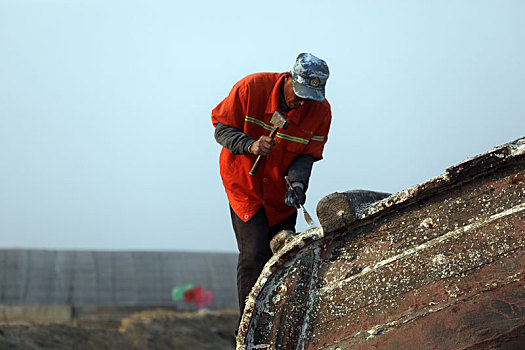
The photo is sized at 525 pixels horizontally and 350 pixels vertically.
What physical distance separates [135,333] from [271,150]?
6.86 meters

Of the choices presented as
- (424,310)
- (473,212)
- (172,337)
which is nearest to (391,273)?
(424,310)

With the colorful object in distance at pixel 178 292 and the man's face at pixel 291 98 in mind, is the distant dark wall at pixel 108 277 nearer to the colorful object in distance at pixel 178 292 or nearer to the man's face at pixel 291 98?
the colorful object in distance at pixel 178 292

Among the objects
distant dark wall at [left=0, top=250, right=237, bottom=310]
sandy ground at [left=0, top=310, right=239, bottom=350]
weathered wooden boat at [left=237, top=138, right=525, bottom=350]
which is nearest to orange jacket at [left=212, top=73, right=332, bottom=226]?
weathered wooden boat at [left=237, top=138, right=525, bottom=350]

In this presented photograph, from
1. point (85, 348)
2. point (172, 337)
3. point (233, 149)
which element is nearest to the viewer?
point (233, 149)

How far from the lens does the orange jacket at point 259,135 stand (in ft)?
11.0

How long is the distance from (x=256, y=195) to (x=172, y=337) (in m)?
6.78

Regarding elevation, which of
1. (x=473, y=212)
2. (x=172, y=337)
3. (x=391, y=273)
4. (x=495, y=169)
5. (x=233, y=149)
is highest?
(x=233, y=149)

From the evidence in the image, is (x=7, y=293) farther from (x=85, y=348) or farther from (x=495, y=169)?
(x=495, y=169)

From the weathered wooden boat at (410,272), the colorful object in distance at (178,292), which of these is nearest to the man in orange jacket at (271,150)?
the weathered wooden boat at (410,272)

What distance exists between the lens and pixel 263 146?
10.2 ft

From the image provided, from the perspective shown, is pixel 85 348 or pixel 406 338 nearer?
pixel 406 338

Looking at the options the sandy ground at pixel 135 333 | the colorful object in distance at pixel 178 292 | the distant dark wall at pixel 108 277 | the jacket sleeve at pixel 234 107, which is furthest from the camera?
the colorful object in distance at pixel 178 292

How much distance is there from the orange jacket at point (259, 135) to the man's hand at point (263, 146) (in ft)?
0.83

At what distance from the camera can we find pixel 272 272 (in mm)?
2697
